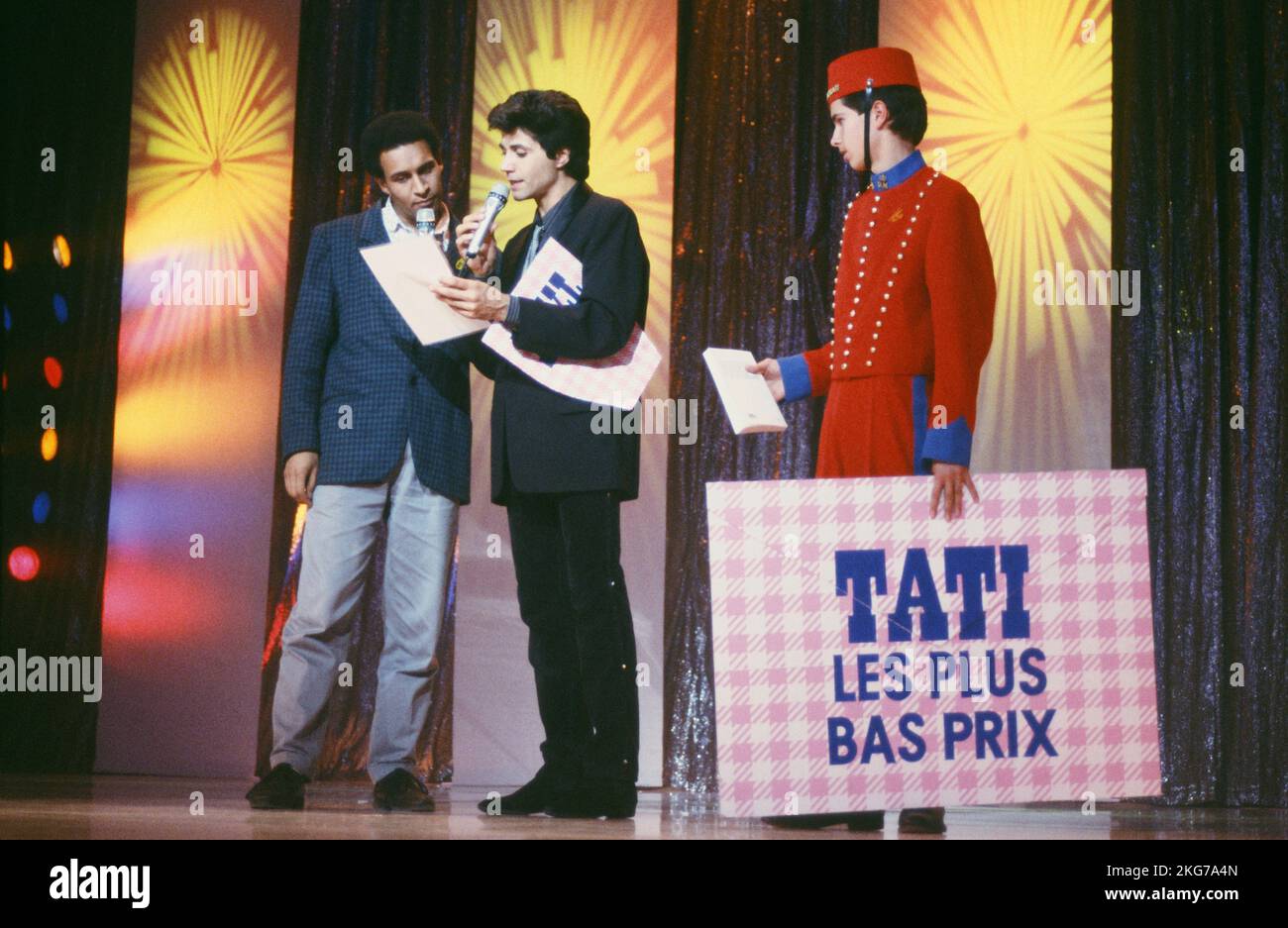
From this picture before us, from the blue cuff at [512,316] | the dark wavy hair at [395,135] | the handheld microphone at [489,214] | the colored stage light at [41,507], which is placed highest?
the dark wavy hair at [395,135]

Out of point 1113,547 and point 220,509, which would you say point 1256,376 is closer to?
point 1113,547

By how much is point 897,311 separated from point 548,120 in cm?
83

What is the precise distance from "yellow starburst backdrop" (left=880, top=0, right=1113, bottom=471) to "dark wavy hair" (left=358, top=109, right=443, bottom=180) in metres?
1.77

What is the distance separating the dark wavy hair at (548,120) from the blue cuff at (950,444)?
1.00m

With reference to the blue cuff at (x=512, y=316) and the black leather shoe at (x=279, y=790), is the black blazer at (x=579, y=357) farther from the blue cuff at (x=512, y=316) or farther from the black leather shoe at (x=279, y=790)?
the black leather shoe at (x=279, y=790)

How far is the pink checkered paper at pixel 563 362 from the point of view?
2.88 metres

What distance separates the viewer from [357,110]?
4.57 metres

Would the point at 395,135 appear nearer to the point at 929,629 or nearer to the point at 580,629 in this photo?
the point at 580,629

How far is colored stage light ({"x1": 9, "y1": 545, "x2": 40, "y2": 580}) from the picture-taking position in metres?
4.59

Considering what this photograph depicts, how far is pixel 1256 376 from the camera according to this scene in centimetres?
416

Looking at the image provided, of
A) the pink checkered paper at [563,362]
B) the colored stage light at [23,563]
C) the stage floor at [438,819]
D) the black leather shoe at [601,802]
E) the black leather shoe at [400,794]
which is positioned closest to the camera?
the stage floor at [438,819]

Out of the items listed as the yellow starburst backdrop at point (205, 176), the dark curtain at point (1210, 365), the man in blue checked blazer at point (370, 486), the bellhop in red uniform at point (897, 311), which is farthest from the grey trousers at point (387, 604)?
the dark curtain at point (1210, 365)

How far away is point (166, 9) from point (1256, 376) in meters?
3.67

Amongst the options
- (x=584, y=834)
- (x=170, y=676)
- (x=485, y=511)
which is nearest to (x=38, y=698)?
(x=170, y=676)
